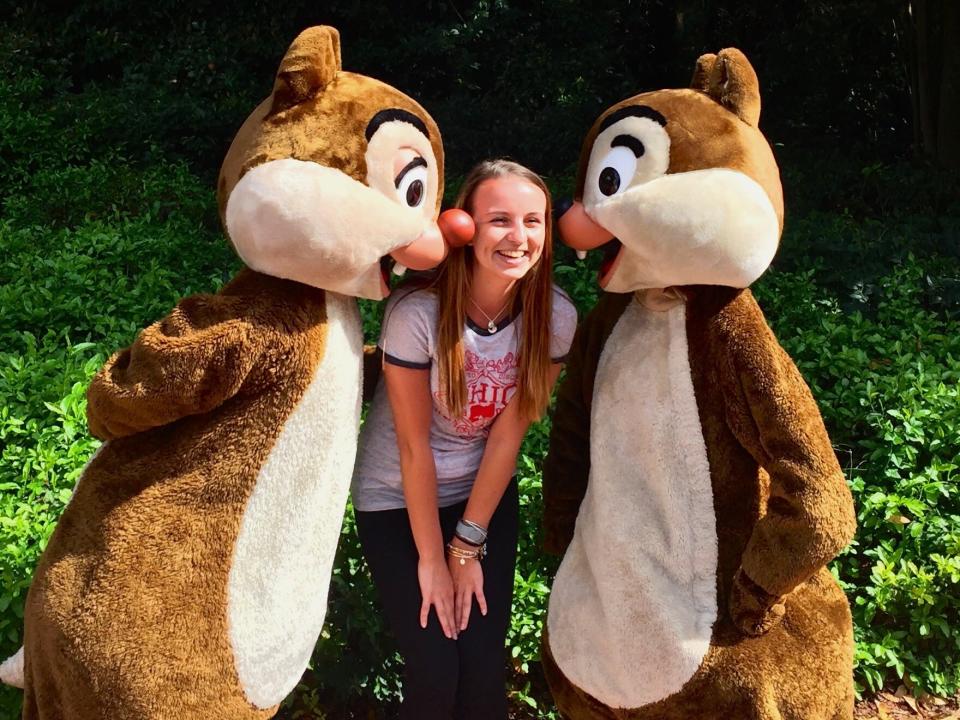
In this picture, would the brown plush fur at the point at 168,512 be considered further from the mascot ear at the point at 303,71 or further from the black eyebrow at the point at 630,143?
the black eyebrow at the point at 630,143

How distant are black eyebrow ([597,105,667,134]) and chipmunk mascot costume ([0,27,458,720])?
433mm

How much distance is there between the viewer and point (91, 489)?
7.25 feet

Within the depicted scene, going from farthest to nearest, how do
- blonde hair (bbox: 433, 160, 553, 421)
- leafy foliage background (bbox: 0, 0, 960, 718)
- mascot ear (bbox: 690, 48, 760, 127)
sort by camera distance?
leafy foliage background (bbox: 0, 0, 960, 718) < blonde hair (bbox: 433, 160, 553, 421) < mascot ear (bbox: 690, 48, 760, 127)

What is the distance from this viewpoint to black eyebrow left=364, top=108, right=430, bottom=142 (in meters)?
2.21

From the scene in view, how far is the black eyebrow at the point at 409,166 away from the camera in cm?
223

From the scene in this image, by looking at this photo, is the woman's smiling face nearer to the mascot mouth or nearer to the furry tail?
the mascot mouth

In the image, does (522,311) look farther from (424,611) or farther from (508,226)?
(424,611)

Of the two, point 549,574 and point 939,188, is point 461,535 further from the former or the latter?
point 939,188

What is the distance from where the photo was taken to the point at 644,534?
7.75ft

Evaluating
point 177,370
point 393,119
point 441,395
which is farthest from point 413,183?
point 177,370

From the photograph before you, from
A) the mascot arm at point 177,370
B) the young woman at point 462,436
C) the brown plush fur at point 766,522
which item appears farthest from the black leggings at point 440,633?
the mascot arm at point 177,370

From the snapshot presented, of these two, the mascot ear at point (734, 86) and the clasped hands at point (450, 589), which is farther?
the clasped hands at point (450, 589)

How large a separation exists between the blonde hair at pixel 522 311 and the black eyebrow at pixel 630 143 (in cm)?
24

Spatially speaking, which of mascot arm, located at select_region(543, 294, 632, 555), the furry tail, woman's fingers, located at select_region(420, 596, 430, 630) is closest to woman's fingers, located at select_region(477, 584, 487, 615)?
woman's fingers, located at select_region(420, 596, 430, 630)
